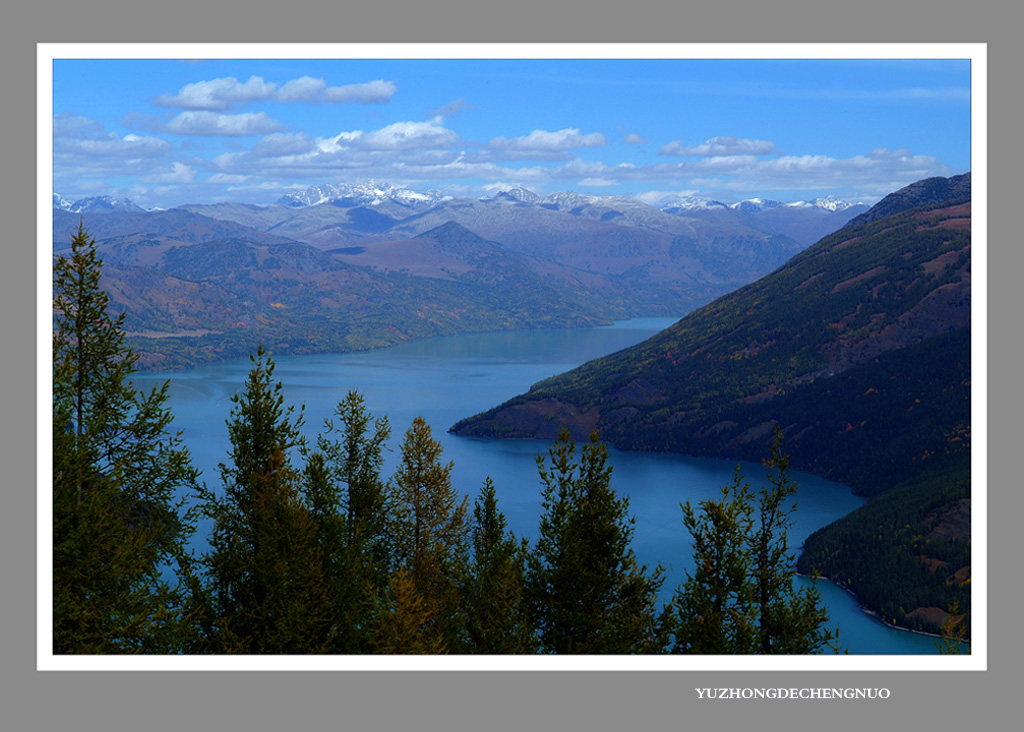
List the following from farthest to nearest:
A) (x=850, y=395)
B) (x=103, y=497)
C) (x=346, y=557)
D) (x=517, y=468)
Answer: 1. (x=850, y=395)
2. (x=517, y=468)
3. (x=346, y=557)
4. (x=103, y=497)

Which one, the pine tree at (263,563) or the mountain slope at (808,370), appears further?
the mountain slope at (808,370)

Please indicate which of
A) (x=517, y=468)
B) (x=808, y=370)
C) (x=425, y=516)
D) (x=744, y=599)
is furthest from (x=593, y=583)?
(x=808, y=370)

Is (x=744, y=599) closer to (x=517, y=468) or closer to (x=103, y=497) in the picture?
(x=103, y=497)

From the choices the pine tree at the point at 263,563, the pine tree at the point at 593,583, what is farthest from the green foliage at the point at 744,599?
the pine tree at the point at 263,563

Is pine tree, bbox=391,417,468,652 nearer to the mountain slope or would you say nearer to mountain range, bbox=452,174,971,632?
mountain range, bbox=452,174,971,632

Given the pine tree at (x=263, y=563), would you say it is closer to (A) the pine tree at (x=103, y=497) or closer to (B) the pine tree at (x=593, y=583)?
(A) the pine tree at (x=103, y=497)

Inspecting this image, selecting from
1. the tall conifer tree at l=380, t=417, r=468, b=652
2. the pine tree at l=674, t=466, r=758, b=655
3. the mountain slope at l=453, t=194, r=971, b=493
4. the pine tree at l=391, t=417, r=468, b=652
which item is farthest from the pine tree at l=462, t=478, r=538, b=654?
the mountain slope at l=453, t=194, r=971, b=493
